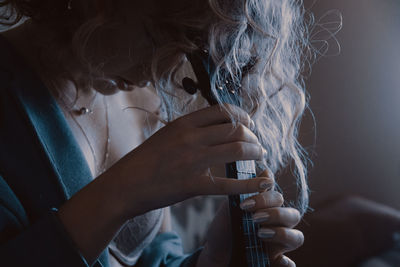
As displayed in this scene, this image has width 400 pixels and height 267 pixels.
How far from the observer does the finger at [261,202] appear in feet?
1.61

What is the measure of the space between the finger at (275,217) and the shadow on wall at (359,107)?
20.2 inches

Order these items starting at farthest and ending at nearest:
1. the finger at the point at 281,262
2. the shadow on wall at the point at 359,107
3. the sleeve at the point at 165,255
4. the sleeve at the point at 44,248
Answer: the shadow on wall at the point at 359,107
the sleeve at the point at 165,255
the finger at the point at 281,262
the sleeve at the point at 44,248

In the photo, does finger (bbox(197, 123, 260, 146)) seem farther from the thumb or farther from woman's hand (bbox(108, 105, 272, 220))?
the thumb

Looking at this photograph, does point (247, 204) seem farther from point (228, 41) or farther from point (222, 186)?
point (228, 41)

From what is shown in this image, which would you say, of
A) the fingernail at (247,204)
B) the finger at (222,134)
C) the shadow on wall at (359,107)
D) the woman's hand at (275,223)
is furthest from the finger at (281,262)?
the shadow on wall at (359,107)

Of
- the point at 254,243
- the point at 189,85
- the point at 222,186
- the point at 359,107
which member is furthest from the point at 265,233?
the point at 359,107

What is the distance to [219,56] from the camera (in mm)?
497

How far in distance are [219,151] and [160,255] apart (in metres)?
0.43

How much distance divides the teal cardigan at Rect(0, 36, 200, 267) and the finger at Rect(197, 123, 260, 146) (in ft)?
0.64

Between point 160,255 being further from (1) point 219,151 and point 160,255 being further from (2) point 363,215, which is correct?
(2) point 363,215

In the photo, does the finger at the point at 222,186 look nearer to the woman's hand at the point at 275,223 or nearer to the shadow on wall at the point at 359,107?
the woman's hand at the point at 275,223

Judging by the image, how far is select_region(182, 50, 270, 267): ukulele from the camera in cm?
49

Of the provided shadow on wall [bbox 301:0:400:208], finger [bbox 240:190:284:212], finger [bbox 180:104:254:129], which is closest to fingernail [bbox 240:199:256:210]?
finger [bbox 240:190:284:212]

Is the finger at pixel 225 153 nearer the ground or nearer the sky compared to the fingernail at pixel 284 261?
nearer the sky
